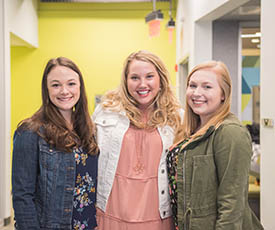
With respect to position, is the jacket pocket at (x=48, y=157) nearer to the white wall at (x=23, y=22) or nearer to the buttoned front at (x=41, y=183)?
the buttoned front at (x=41, y=183)

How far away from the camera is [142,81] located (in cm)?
198

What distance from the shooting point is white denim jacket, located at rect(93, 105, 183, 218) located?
1.92 m

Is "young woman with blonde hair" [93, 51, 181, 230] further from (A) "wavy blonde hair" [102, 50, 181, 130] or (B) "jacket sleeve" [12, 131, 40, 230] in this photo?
(B) "jacket sleeve" [12, 131, 40, 230]

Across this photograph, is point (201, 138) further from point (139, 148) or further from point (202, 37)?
point (202, 37)

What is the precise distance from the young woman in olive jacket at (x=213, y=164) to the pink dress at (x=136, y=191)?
171 mm

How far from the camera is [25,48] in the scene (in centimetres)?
645

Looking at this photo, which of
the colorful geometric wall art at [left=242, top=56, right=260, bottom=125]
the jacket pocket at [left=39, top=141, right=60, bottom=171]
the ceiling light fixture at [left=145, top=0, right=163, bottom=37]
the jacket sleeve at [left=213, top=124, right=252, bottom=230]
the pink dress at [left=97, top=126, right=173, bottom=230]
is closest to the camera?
the jacket sleeve at [left=213, top=124, right=252, bottom=230]

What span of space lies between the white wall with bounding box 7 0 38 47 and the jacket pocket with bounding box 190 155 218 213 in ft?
12.9

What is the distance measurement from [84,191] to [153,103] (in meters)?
0.72

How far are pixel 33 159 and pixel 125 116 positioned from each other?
0.66 meters

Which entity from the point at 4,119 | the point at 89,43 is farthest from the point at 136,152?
the point at 89,43

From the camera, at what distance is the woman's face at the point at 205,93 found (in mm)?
1643

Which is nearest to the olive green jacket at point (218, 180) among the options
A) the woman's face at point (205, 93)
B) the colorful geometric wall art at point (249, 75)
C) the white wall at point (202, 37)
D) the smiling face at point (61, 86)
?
the woman's face at point (205, 93)

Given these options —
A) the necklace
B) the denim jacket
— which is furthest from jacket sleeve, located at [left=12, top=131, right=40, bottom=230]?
the necklace
